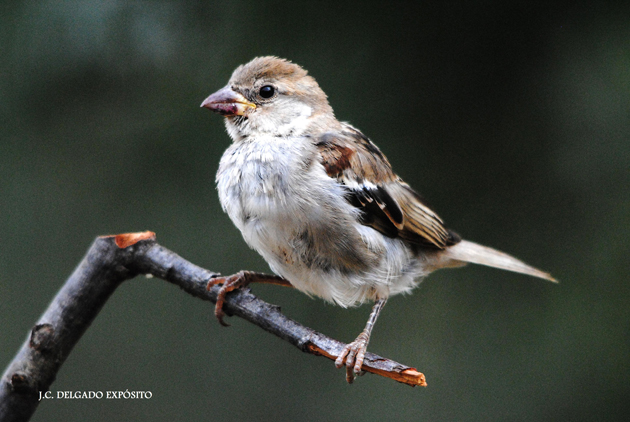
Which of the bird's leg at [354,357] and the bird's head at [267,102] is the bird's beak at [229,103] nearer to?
the bird's head at [267,102]

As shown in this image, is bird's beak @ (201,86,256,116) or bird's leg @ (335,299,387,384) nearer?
bird's leg @ (335,299,387,384)

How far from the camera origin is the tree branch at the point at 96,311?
6.58 ft

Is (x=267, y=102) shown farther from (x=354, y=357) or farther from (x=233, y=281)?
(x=354, y=357)

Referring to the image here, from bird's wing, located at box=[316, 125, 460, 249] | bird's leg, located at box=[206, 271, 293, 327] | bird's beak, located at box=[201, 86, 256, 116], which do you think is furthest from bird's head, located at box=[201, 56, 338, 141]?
bird's leg, located at box=[206, 271, 293, 327]

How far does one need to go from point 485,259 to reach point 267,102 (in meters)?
1.26

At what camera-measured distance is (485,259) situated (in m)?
2.75

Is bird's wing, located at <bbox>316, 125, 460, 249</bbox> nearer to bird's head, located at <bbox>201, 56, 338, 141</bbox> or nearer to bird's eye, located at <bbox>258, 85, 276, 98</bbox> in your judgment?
bird's head, located at <bbox>201, 56, 338, 141</bbox>

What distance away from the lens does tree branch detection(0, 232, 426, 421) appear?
6.58 ft

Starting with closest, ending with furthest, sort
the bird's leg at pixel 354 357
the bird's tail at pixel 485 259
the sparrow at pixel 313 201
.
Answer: the bird's leg at pixel 354 357 < the sparrow at pixel 313 201 < the bird's tail at pixel 485 259

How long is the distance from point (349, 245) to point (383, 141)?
1078mm

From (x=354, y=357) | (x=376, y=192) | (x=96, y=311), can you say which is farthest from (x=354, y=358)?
(x=96, y=311)

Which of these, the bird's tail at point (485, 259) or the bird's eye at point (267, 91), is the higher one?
the bird's eye at point (267, 91)

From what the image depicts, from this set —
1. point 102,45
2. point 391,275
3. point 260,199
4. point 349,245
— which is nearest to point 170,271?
point 260,199

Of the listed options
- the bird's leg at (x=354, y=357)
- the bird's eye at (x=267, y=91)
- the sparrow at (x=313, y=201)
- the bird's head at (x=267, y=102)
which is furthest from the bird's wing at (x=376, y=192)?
the bird's leg at (x=354, y=357)
